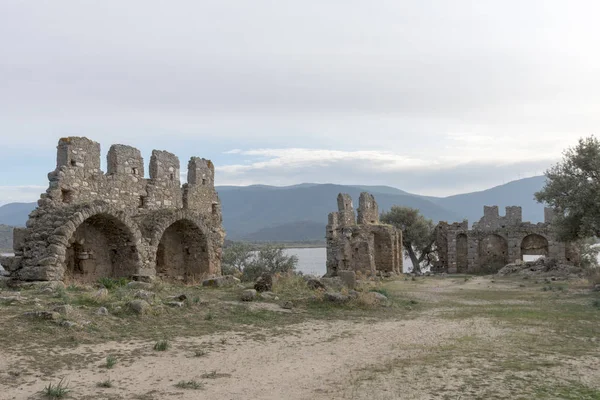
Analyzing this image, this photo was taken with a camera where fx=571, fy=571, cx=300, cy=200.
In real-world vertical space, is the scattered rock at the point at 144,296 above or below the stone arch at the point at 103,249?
below

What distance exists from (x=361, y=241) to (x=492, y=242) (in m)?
16.8

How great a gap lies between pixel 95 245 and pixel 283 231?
592 ft

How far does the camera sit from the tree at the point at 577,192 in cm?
2258

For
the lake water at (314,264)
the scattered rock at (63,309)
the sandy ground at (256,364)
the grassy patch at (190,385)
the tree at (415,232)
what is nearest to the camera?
the sandy ground at (256,364)

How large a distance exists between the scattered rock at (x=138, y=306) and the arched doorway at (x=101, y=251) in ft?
23.8

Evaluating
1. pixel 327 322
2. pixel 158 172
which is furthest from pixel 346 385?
pixel 158 172

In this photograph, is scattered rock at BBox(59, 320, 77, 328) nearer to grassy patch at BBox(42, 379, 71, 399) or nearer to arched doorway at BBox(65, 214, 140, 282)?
grassy patch at BBox(42, 379, 71, 399)

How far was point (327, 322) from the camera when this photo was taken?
12.5 metres

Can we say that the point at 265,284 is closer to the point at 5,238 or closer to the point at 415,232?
the point at 415,232

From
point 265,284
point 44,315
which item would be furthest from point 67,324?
point 265,284

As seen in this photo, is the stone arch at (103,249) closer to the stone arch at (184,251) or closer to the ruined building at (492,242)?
the stone arch at (184,251)

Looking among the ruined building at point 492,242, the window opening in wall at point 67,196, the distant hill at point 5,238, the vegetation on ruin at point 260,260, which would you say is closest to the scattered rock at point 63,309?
the window opening in wall at point 67,196

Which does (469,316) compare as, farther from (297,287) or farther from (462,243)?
(462,243)

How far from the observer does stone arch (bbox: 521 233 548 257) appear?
1703 inches
